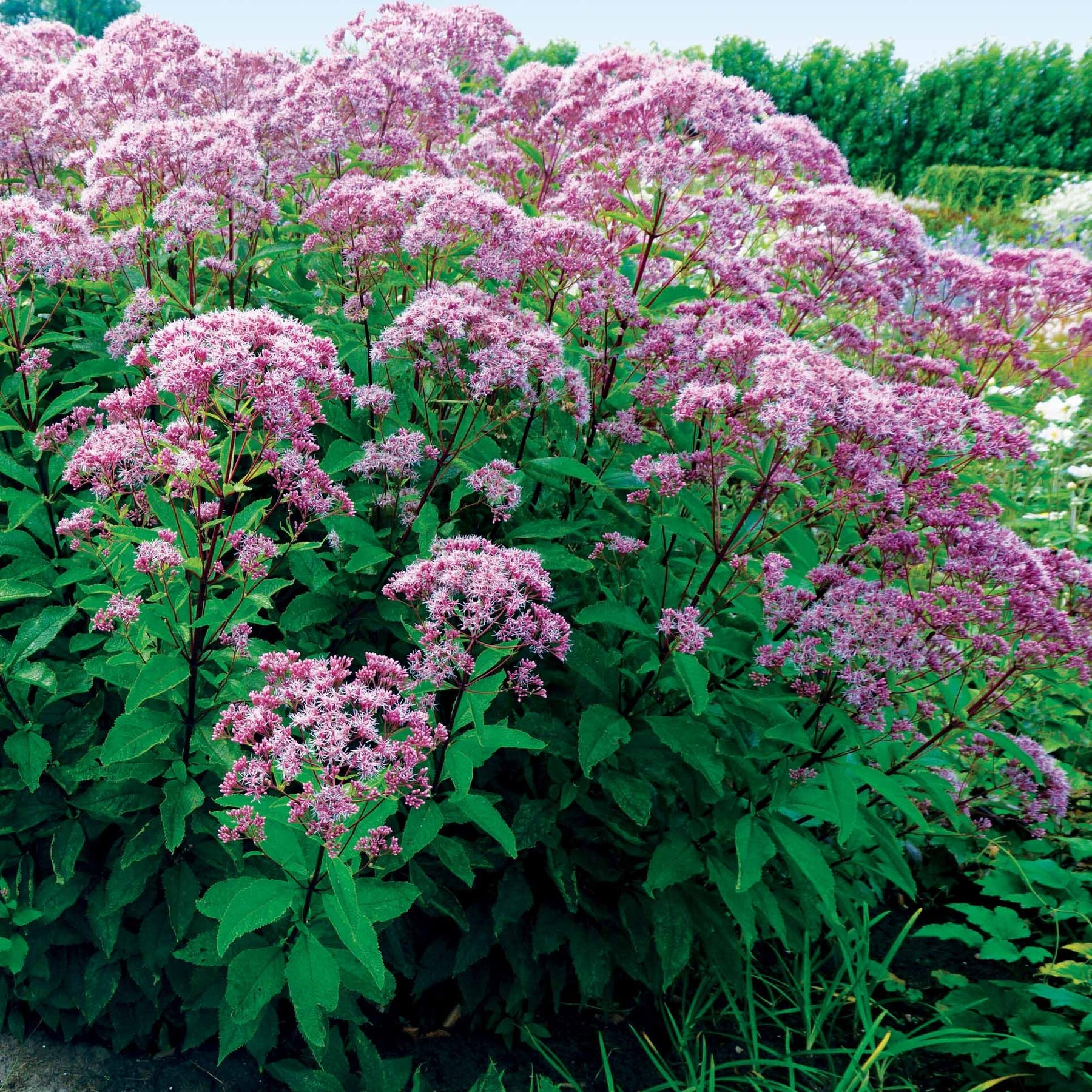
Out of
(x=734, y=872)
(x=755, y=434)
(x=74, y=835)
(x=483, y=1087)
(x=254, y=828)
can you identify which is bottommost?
(x=483, y=1087)

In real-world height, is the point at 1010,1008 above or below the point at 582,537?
below

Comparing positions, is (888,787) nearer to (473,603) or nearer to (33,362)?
(473,603)

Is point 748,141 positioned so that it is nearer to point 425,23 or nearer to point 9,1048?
point 425,23

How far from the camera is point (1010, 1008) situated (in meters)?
3.54

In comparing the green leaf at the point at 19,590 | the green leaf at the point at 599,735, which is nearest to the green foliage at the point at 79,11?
the green leaf at the point at 19,590

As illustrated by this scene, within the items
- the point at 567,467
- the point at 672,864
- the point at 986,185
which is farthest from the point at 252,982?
the point at 986,185

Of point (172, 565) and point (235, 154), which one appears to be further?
point (235, 154)

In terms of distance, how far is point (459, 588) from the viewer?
260cm

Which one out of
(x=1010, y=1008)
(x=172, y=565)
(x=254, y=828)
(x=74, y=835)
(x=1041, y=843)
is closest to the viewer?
(x=254, y=828)

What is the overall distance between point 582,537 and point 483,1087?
6.81 ft

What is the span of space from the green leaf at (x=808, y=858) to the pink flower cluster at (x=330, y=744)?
4.38 feet

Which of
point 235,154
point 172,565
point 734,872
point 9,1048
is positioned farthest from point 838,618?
point 9,1048

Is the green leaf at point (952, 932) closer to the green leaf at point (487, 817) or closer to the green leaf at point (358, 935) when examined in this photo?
the green leaf at point (487, 817)

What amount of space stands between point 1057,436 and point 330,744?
691 cm
